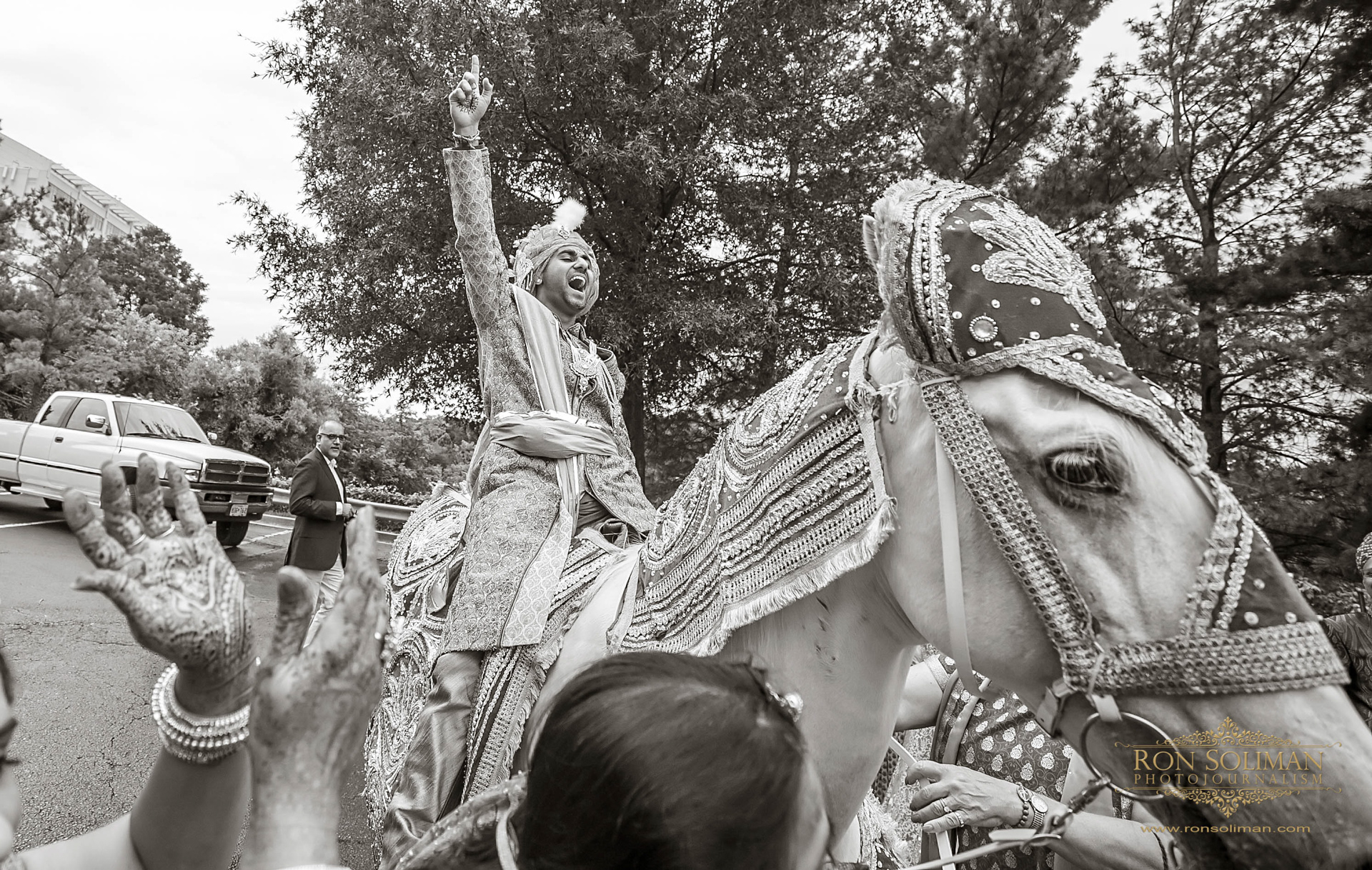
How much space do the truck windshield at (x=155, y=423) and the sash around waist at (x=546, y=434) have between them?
1287 centimetres

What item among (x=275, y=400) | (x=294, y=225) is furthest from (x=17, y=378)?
(x=294, y=225)

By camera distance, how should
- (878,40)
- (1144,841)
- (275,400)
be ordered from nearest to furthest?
1. (1144,841)
2. (878,40)
3. (275,400)

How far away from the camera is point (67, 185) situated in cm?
6581

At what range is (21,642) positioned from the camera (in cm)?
749

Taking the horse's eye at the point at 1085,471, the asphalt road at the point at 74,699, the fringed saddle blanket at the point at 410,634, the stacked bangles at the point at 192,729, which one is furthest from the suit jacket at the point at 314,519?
the horse's eye at the point at 1085,471

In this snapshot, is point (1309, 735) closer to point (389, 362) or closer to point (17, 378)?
point (389, 362)

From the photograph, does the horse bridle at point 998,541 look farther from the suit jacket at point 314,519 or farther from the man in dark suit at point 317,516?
the suit jacket at point 314,519

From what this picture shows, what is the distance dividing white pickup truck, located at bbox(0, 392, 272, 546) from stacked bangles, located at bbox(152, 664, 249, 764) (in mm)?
12338

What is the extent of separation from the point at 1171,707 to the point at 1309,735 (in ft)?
0.56

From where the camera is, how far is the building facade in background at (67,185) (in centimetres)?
→ 5562

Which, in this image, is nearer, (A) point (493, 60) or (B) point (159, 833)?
(B) point (159, 833)

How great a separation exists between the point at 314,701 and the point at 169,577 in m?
0.26

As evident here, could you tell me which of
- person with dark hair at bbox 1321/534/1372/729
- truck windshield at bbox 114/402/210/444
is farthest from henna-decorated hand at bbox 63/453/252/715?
truck windshield at bbox 114/402/210/444

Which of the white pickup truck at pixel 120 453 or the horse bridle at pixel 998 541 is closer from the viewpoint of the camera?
the horse bridle at pixel 998 541
